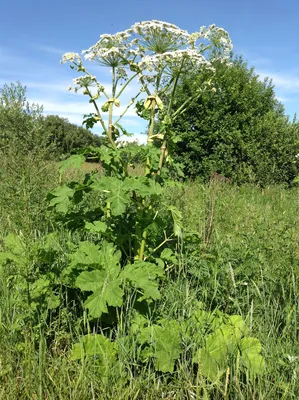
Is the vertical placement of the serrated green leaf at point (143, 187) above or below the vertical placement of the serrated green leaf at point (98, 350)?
above

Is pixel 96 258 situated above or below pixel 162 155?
below

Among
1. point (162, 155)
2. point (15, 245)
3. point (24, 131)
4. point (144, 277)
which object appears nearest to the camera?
point (144, 277)

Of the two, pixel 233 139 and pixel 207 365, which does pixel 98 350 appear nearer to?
pixel 207 365

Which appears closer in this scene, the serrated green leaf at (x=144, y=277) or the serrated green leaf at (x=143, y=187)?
the serrated green leaf at (x=144, y=277)

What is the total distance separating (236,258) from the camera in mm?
2902

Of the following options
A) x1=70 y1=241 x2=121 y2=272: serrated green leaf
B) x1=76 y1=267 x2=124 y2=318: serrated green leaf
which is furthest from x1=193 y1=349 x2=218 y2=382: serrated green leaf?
x1=70 y1=241 x2=121 y2=272: serrated green leaf

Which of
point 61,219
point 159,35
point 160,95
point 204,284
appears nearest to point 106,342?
point 204,284

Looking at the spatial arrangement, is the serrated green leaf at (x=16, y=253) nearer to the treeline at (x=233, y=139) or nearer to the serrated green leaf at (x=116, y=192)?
the serrated green leaf at (x=116, y=192)

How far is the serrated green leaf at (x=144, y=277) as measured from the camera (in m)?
2.24

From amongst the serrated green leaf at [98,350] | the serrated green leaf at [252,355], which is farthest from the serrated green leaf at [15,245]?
the serrated green leaf at [252,355]

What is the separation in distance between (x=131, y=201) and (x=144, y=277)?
55 centimetres

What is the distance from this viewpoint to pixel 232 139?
11578 mm

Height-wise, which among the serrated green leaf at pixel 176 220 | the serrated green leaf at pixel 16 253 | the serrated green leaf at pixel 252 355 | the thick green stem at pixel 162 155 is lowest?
the serrated green leaf at pixel 252 355

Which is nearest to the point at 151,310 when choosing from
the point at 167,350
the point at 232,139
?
the point at 167,350
